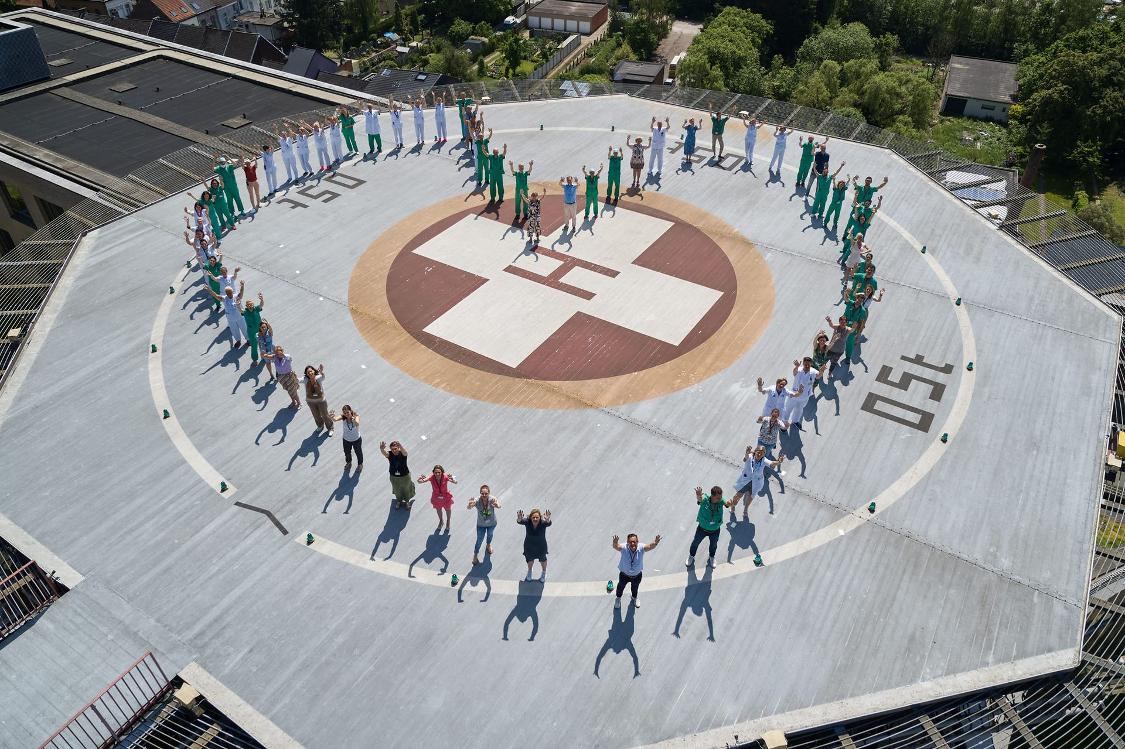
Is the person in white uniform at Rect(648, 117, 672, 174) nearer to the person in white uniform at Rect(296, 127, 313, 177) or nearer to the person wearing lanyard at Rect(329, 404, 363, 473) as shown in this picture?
the person in white uniform at Rect(296, 127, 313, 177)

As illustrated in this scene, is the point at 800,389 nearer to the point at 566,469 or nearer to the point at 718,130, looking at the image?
the point at 566,469

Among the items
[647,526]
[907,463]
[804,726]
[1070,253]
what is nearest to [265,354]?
[647,526]

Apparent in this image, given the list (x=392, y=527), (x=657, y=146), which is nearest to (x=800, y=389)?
(x=392, y=527)

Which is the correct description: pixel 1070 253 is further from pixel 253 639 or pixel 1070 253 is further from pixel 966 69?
pixel 966 69

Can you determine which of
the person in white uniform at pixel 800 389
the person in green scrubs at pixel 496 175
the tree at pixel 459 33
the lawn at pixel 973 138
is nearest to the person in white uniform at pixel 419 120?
the person in green scrubs at pixel 496 175

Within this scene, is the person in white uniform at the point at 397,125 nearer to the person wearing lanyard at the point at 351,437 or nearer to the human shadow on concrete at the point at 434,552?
the person wearing lanyard at the point at 351,437

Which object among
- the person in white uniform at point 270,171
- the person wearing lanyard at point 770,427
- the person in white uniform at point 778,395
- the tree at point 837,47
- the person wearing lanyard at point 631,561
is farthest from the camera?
the tree at point 837,47
